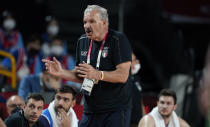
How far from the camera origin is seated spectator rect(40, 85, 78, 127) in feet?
19.7

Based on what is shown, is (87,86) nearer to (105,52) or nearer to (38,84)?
(105,52)

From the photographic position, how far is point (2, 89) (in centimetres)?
834

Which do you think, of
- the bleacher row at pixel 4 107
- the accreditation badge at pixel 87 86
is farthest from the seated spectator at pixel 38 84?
the accreditation badge at pixel 87 86

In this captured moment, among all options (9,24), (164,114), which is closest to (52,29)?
(9,24)

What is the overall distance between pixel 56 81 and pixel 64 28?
4819 mm

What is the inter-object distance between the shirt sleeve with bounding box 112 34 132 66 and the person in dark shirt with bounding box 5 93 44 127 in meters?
1.61

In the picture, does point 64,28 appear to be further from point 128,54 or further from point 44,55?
point 128,54

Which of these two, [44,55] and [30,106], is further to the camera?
[44,55]

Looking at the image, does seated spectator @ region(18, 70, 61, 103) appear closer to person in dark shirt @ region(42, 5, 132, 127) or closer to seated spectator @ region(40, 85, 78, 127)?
seated spectator @ region(40, 85, 78, 127)

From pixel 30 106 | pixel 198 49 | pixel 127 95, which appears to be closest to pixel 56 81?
pixel 30 106

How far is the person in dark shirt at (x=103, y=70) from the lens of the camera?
4.50m

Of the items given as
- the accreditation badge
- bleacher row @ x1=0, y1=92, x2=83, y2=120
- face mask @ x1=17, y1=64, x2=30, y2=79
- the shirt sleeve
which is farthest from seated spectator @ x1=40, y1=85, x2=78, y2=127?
face mask @ x1=17, y1=64, x2=30, y2=79

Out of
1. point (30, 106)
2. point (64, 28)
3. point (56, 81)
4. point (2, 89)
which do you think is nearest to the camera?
point (30, 106)

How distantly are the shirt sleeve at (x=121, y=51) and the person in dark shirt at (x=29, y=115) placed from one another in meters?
1.61
